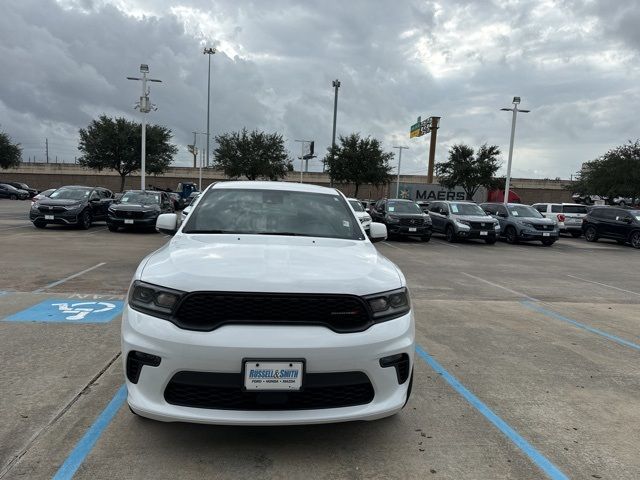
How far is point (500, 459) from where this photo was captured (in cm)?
308

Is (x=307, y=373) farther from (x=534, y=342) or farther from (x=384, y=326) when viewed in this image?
(x=534, y=342)

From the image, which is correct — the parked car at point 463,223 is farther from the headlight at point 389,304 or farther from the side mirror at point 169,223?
the headlight at point 389,304

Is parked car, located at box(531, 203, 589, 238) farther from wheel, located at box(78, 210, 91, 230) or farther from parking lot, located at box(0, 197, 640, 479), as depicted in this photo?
wheel, located at box(78, 210, 91, 230)

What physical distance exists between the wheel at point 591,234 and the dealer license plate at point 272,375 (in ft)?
74.9

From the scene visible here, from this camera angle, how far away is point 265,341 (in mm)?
2672

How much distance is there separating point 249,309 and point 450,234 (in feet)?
56.5

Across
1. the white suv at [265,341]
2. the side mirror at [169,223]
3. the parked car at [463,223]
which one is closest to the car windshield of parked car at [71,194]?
the parked car at [463,223]

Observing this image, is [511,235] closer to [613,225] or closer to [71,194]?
[613,225]

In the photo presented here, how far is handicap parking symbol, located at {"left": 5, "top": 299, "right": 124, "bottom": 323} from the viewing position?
5.77 meters

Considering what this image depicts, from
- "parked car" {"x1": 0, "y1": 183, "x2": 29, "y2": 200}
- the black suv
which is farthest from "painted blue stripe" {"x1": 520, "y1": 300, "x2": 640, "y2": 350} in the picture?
"parked car" {"x1": 0, "y1": 183, "x2": 29, "y2": 200}

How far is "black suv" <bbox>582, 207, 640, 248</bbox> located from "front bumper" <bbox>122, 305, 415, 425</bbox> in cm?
2134

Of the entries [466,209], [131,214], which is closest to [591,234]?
[466,209]

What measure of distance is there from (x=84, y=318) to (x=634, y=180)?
34.2m

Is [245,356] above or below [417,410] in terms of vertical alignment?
above
